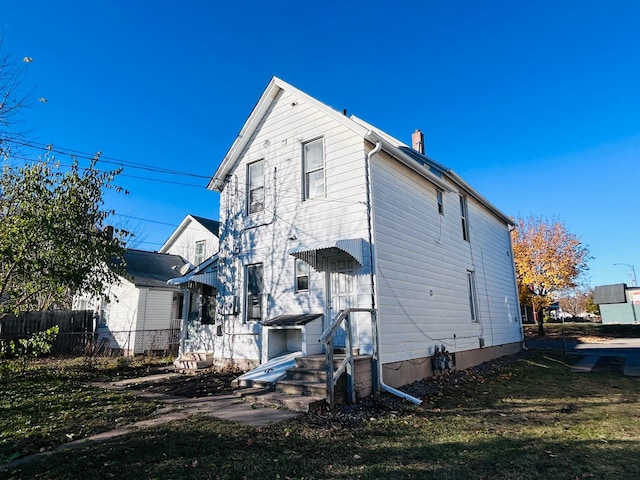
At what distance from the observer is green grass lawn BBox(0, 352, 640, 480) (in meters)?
4.03

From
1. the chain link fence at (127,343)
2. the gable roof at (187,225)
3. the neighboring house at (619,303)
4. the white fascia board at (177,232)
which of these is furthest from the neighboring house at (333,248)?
the neighboring house at (619,303)

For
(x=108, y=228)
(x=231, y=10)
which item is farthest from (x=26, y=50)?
(x=231, y=10)

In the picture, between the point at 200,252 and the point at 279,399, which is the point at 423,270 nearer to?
the point at 279,399

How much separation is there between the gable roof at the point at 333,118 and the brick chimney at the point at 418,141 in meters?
2.42

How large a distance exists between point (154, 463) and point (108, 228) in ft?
24.5

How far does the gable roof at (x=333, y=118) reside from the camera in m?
9.46

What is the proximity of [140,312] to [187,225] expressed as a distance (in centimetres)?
748

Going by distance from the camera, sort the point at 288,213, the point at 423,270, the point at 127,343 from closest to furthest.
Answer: the point at 288,213
the point at 423,270
the point at 127,343

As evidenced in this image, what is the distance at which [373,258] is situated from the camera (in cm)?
841

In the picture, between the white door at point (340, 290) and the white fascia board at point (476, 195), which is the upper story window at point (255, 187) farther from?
the white fascia board at point (476, 195)

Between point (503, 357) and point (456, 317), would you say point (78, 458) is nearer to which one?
point (456, 317)

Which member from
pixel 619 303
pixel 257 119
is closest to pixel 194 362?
pixel 257 119

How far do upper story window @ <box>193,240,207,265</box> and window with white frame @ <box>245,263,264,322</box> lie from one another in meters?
13.7

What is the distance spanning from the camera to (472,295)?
46.0ft
